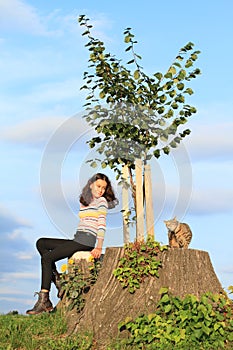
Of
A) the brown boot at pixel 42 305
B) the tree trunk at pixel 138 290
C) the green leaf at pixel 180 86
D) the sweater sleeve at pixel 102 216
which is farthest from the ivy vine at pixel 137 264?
the green leaf at pixel 180 86

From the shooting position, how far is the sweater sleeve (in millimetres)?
9430

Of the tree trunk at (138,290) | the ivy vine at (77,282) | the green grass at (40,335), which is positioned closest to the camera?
the green grass at (40,335)

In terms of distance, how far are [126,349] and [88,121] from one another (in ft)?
12.5

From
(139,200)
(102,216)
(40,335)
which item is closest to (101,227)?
(102,216)

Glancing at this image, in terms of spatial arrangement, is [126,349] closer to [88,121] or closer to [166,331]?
[166,331]

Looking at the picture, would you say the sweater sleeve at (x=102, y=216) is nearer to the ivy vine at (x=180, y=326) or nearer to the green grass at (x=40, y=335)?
the green grass at (x=40, y=335)

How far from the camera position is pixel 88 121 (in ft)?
32.0

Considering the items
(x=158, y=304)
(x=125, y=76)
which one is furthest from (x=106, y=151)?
(x=158, y=304)

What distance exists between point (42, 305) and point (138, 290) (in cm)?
208

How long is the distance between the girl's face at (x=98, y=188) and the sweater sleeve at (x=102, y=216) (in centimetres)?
10

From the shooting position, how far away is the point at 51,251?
32.3 feet

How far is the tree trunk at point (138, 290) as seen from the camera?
831 centimetres

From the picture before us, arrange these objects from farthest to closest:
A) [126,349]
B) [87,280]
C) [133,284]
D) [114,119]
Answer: [114,119], [87,280], [133,284], [126,349]

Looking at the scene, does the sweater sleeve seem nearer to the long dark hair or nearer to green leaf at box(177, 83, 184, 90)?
the long dark hair
